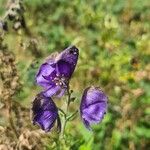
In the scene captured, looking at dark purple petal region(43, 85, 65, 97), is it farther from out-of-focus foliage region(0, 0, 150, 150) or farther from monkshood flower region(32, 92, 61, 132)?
out-of-focus foliage region(0, 0, 150, 150)

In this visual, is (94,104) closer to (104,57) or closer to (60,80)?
(60,80)

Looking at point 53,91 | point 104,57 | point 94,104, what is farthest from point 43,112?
point 104,57

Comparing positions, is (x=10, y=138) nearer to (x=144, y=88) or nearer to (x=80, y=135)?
(x=80, y=135)

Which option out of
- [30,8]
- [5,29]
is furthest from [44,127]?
[30,8]

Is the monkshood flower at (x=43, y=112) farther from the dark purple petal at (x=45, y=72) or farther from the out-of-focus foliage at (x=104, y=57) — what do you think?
the out-of-focus foliage at (x=104, y=57)

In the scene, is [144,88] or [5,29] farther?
[144,88]

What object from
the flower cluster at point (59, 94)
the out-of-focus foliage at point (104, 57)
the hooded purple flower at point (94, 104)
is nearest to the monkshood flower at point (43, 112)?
the flower cluster at point (59, 94)
